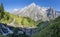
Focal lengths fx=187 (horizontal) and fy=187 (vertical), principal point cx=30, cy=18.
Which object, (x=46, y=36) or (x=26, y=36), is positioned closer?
(x=46, y=36)

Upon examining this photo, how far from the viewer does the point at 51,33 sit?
82.1 meters

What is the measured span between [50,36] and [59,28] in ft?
18.9

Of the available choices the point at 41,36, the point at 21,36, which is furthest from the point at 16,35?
the point at 41,36

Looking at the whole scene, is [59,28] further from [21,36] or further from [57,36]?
[21,36]

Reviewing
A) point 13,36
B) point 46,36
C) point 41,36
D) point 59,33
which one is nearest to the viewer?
point 59,33

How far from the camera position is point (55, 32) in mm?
81000

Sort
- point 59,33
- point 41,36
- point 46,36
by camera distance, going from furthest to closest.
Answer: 1. point 41,36
2. point 46,36
3. point 59,33

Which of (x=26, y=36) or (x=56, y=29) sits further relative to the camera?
(x=26, y=36)

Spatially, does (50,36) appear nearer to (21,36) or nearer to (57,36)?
(57,36)

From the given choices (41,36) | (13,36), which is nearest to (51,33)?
(41,36)

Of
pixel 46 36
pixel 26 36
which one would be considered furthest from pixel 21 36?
pixel 46 36

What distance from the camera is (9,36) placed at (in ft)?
447

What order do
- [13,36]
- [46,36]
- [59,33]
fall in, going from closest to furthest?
[59,33] → [46,36] → [13,36]

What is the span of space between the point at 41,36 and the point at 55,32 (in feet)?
45.9
